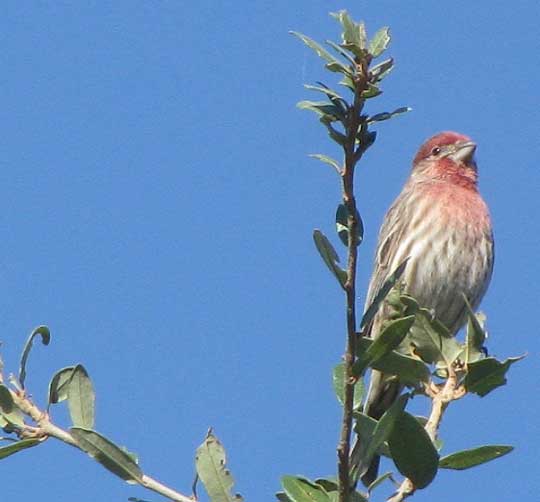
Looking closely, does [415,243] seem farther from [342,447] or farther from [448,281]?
[342,447]

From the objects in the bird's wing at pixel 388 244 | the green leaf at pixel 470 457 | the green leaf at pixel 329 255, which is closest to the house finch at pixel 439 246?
the bird's wing at pixel 388 244

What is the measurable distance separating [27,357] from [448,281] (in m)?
4.35

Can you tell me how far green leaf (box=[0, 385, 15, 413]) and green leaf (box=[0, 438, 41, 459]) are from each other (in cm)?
10

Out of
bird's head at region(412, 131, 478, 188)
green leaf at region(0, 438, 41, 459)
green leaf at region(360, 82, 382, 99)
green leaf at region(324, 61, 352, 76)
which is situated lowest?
green leaf at region(0, 438, 41, 459)

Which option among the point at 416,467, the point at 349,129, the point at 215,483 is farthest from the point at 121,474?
the point at 349,129

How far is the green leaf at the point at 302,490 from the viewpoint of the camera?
9.96 feet

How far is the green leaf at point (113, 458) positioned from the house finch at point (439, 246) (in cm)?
369

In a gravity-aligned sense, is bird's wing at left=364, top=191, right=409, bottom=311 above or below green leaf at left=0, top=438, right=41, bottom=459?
above

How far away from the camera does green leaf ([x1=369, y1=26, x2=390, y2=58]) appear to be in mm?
2758

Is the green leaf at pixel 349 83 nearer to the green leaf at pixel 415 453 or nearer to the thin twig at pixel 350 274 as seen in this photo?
the thin twig at pixel 350 274

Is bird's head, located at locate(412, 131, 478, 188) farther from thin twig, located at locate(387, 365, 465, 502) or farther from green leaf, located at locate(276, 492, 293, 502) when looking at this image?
green leaf, located at locate(276, 492, 293, 502)

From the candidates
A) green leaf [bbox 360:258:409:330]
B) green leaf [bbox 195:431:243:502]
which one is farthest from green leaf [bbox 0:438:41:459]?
green leaf [bbox 360:258:409:330]

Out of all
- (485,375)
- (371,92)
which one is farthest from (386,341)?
(371,92)

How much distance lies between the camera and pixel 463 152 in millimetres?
8258
